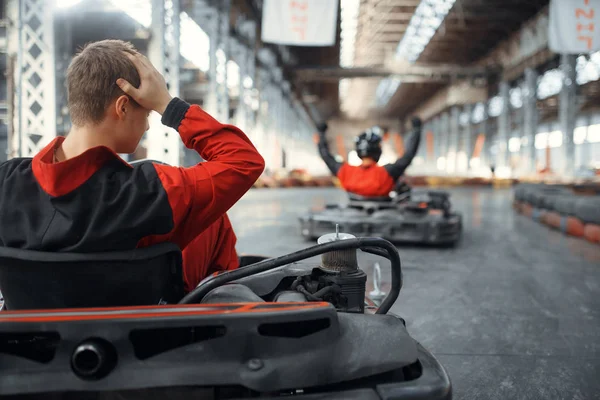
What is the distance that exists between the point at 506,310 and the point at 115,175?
266cm

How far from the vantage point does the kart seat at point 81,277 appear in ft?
3.79

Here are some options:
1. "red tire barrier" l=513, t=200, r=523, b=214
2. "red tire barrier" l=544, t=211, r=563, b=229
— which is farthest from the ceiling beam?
"red tire barrier" l=544, t=211, r=563, b=229

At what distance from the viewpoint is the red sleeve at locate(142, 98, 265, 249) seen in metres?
1.27

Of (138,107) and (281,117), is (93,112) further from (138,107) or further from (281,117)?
(281,117)

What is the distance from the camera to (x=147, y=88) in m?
1.26

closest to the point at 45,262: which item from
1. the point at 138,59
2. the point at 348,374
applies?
the point at 138,59

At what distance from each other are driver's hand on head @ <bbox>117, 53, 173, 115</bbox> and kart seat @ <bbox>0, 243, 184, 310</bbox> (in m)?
0.38

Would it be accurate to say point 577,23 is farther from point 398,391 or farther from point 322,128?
point 398,391

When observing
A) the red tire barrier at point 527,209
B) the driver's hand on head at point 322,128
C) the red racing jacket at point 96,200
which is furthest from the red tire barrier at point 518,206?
the red racing jacket at point 96,200

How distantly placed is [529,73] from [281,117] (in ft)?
37.2

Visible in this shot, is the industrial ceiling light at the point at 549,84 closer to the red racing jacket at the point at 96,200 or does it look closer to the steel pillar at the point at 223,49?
the steel pillar at the point at 223,49

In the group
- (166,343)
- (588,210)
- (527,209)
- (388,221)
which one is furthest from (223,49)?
(166,343)

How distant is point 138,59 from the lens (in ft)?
4.17

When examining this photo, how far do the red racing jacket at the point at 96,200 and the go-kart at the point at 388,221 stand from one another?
4.29 meters
